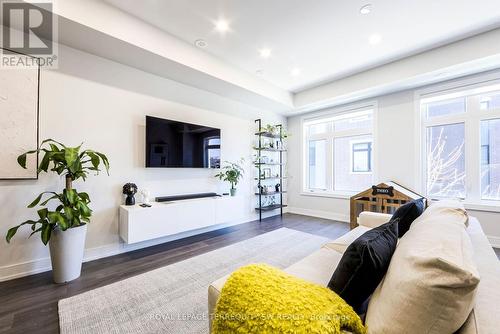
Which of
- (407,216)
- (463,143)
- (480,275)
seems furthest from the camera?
(463,143)

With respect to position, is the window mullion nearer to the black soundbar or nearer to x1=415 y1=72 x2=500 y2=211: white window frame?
x1=415 y1=72 x2=500 y2=211: white window frame

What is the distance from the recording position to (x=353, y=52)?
3164 mm

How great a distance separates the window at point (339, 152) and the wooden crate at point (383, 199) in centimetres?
78

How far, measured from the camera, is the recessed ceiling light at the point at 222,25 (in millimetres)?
2521

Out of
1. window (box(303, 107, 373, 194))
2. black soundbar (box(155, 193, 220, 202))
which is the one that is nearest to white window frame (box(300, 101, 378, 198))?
window (box(303, 107, 373, 194))

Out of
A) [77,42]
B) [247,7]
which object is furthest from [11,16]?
[247,7]

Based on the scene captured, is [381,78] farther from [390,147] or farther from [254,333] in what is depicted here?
[254,333]

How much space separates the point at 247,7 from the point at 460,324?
2810 millimetres

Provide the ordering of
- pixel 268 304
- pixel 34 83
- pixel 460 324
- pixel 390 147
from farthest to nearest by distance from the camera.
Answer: pixel 390 147 → pixel 34 83 → pixel 268 304 → pixel 460 324

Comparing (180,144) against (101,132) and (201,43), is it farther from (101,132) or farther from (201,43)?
(201,43)

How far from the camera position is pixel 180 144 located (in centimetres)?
336

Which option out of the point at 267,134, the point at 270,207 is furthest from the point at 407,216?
the point at 267,134

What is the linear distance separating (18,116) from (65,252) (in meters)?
1.47

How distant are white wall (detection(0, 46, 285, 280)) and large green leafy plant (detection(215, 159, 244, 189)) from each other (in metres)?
0.46
